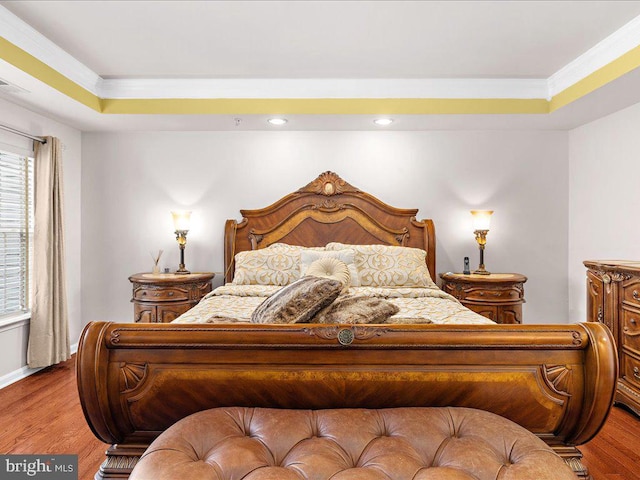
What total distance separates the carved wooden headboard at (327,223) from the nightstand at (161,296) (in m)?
0.52

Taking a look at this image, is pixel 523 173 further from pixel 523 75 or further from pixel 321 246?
pixel 321 246

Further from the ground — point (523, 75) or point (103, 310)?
point (523, 75)

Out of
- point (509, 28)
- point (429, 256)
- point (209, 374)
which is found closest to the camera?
point (209, 374)

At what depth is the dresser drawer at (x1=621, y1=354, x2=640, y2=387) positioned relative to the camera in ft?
8.91

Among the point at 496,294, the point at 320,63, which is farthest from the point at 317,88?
the point at 496,294

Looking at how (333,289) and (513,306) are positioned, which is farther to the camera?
(513,306)

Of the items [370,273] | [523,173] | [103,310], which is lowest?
[103,310]

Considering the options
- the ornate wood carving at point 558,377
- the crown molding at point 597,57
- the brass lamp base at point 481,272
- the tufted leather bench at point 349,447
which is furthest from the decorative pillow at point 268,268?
the crown molding at point 597,57

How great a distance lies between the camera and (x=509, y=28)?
8.90ft

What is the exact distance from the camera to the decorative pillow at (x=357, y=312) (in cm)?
181

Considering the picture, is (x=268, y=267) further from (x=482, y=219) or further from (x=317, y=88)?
(x=482, y=219)

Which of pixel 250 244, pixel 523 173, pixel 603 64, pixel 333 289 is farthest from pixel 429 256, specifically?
pixel 333 289

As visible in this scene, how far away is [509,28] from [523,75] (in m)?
0.96

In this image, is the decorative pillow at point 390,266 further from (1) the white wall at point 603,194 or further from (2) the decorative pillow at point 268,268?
(1) the white wall at point 603,194
